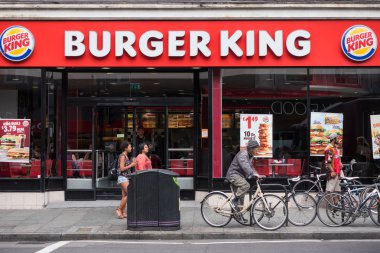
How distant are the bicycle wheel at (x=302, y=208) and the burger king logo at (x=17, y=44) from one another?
790 centimetres

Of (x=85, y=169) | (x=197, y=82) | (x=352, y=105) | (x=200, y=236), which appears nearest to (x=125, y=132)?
(x=85, y=169)

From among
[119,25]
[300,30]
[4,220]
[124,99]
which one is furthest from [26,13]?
[300,30]

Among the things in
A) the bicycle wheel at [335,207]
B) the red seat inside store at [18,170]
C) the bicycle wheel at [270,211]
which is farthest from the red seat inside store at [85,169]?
the bicycle wheel at [335,207]

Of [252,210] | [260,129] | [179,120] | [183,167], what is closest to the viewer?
[252,210]

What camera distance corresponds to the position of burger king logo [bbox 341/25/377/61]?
1438cm

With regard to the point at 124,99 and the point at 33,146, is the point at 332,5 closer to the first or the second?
the point at 124,99

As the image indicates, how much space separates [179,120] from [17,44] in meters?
4.85

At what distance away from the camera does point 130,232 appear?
1084 cm

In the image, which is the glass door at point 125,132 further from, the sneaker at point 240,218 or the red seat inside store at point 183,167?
the sneaker at point 240,218

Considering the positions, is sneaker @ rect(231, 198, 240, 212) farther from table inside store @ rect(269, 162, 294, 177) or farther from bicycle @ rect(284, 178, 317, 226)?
table inside store @ rect(269, 162, 294, 177)

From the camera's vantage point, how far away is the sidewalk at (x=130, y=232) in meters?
10.6

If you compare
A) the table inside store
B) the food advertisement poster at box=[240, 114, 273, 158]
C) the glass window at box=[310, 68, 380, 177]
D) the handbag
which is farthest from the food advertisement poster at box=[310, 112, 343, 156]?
the handbag

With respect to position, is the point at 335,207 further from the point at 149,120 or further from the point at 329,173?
the point at 149,120

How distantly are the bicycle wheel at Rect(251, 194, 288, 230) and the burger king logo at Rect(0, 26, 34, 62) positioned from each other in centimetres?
741
